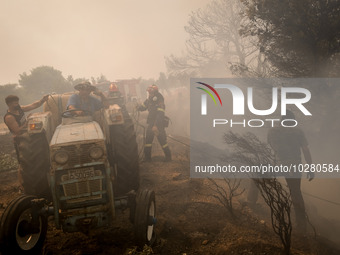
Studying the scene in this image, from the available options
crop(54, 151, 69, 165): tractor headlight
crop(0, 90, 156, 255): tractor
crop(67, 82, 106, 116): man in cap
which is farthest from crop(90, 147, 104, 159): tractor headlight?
crop(67, 82, 106, 116): man in cap

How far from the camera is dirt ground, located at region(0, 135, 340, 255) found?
3.82m

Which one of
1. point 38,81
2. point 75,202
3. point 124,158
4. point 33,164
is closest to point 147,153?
point 124,158

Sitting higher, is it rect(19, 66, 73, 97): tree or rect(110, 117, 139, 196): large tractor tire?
rect(19, 66, 73, 97): tree

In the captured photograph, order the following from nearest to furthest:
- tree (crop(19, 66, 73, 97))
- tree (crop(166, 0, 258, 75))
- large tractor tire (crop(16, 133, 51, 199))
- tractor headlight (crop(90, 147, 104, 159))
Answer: tractor headlight (crop(90, 147, 104, 159)), large tractor tire (crop(16, 133, 51, 199)), tree (crop(166, 0, 258, 75)), tree (crop(19, 66, 73, 97))

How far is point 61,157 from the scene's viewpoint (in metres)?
3.68

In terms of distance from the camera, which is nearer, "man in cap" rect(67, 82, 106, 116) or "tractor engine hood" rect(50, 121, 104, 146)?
"tractor engine hood" rect(50, 121, 104, 146)

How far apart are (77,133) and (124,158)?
1.06 meters

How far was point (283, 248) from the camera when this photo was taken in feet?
12.9

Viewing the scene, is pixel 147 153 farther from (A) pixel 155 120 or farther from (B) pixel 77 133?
(B) pixel 77 133

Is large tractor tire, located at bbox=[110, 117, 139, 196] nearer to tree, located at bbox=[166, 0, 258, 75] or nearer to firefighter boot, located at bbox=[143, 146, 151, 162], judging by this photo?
firefighter boot, located at bbox=[143, 146, 151, 162]

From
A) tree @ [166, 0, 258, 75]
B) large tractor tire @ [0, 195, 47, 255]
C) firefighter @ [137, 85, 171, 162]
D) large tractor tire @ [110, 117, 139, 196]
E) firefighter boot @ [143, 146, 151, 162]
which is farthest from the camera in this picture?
tree @ [166, 0, 258, 75]

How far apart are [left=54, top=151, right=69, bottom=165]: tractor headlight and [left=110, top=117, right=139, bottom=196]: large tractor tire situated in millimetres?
1188

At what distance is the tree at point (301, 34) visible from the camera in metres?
7.44

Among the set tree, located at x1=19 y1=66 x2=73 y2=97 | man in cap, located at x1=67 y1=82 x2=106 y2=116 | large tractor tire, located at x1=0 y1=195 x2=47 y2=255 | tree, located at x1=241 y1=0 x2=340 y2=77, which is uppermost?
tree, located at x1=19 y1=66 x2=73 y2=97
